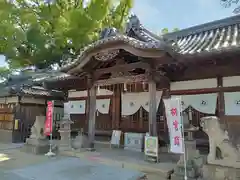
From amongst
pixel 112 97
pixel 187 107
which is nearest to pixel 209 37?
pixel 187 107

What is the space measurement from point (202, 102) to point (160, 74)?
75.3 inches

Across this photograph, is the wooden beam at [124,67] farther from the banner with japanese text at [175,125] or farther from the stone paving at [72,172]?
the stone paving at [72,172]

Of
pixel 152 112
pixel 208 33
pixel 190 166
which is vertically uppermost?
pixel 208 33

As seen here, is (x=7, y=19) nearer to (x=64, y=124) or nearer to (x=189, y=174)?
(x=64, y=124)

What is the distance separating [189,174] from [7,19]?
56.9 feet

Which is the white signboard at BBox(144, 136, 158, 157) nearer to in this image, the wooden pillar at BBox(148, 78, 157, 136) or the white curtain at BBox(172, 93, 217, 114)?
the wooden pillar at BBox(148, 78, 157, 136)

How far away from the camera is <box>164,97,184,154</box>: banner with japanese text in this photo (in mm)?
5664

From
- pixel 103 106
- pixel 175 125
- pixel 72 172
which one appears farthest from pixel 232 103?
pixel 103 106

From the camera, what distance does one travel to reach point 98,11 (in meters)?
18.1

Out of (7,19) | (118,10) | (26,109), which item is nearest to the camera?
(26,109)

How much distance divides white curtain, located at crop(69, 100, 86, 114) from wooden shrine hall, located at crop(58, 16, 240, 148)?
1499 mm

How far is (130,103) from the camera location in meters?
10.4

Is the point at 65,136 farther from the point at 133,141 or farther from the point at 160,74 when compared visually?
the point at 160,74

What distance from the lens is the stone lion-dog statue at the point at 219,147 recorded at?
5285 mm
